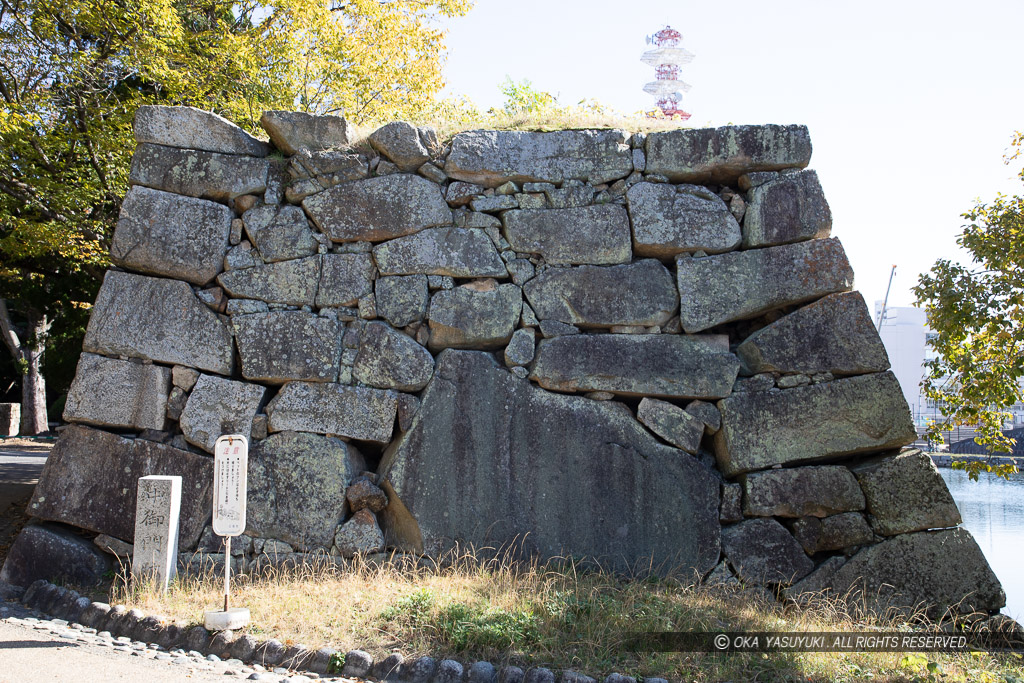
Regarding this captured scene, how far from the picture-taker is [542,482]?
602 centimetres

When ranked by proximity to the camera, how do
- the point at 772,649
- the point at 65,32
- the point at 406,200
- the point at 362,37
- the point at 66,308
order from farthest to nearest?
the point at 66,308 → the point at 362,37 → the point at 65,32 → the point at 406,200 → the point at 772,649

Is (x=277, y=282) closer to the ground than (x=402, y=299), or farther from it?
farther from it

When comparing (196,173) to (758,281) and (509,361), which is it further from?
(758,281)

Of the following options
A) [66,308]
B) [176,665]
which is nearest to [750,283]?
[176,665]

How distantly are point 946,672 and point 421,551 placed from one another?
362cm

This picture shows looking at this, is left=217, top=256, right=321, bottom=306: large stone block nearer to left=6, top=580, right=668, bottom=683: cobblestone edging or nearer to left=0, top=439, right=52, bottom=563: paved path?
left=6, top=580, right=668, bottom=683: cobblestone edging

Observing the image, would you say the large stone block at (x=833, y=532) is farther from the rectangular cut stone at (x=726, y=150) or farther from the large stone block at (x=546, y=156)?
the large stone block at (x=546, y=156)

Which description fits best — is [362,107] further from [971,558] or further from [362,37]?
[971,558]

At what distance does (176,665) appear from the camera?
4098 millimetres

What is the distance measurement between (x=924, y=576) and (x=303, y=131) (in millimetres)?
6306

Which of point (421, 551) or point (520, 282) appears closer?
point (421, 551)

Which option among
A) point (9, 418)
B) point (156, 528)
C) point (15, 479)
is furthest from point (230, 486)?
point (9, 418)

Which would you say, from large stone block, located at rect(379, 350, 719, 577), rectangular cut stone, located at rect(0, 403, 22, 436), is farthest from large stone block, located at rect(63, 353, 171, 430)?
rectangular cut stone, located at rect(0, 403, 22, 436)

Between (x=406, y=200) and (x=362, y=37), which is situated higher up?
(x=362, y=37)
